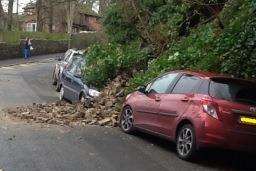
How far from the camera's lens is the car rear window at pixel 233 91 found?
1101 cm

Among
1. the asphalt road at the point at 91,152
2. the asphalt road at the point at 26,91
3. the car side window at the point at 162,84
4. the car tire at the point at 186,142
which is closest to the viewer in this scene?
the asphalt road at the point at 91,152

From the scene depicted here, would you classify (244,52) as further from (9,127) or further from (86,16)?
(86,16)

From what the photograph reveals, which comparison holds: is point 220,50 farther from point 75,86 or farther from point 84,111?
point 75,86

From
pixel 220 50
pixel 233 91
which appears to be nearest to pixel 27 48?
pixel 220 50

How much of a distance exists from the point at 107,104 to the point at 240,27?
4120mm

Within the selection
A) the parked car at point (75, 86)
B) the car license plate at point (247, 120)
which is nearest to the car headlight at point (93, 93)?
the parked car at point (75, 86)

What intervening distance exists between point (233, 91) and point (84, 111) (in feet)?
20.9

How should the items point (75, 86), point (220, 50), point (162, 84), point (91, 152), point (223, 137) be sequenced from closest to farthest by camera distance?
point (223, 137) < point (91, 152) < point (162, 84) < point (220, 50) < point (75, 86)

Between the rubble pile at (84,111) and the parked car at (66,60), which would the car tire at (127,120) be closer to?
the rubble pile at (84,111)

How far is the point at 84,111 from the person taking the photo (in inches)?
660

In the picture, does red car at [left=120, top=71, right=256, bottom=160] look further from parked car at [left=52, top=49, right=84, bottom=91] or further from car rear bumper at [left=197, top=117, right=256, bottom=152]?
parked car at [left=52, top=49, right=84, bottom=91]

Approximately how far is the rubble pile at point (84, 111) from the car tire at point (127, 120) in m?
0.77

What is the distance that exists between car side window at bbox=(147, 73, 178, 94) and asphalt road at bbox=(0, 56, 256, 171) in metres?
1.06

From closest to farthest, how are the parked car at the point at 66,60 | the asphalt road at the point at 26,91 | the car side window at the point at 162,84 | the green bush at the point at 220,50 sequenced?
the car side window at the point at 162,84 < the green bush at the point at 220,50 < the asphalt road at the point at 26,91 < the parked car at the point at 66,60
